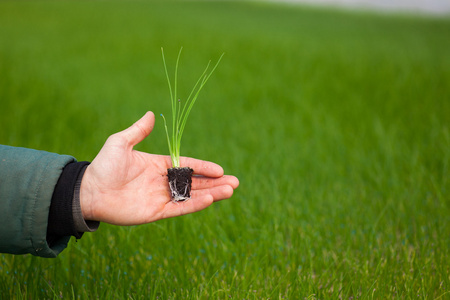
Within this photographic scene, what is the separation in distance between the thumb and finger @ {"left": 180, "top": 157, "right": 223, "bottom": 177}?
28cm

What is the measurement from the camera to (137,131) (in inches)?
74.5

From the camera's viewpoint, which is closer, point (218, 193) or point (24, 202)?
point (24, 202)

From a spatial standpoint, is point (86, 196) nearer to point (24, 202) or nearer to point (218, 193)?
point (24, 202)

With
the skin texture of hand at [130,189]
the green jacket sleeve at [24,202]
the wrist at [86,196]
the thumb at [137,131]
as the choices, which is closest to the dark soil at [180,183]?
the skin texture of hand at [130,189]

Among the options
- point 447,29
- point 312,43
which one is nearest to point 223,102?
point 312,43

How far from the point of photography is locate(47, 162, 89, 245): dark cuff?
1.63 meters

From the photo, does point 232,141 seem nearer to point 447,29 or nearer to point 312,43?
point 312,43

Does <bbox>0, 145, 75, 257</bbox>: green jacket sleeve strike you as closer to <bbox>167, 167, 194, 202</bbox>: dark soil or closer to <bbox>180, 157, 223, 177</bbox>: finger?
<bbox>167, 167, 194, 202</bbox>: dark soil

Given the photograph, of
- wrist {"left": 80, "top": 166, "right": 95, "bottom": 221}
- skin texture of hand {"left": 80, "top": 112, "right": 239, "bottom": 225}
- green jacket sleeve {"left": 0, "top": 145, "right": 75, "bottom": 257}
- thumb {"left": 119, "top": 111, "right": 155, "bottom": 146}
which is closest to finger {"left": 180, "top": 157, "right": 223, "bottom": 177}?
skin texture of hand {"left": 80, "top": 112, "right": 239, "bottom": 225}

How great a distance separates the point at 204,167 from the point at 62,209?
70cm

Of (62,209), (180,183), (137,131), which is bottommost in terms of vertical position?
(62,209)

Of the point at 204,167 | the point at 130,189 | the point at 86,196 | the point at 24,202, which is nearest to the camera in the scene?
the point at 24,202

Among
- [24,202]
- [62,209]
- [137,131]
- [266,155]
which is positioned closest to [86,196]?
[62,209]

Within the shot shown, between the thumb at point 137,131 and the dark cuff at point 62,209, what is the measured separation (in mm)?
307
